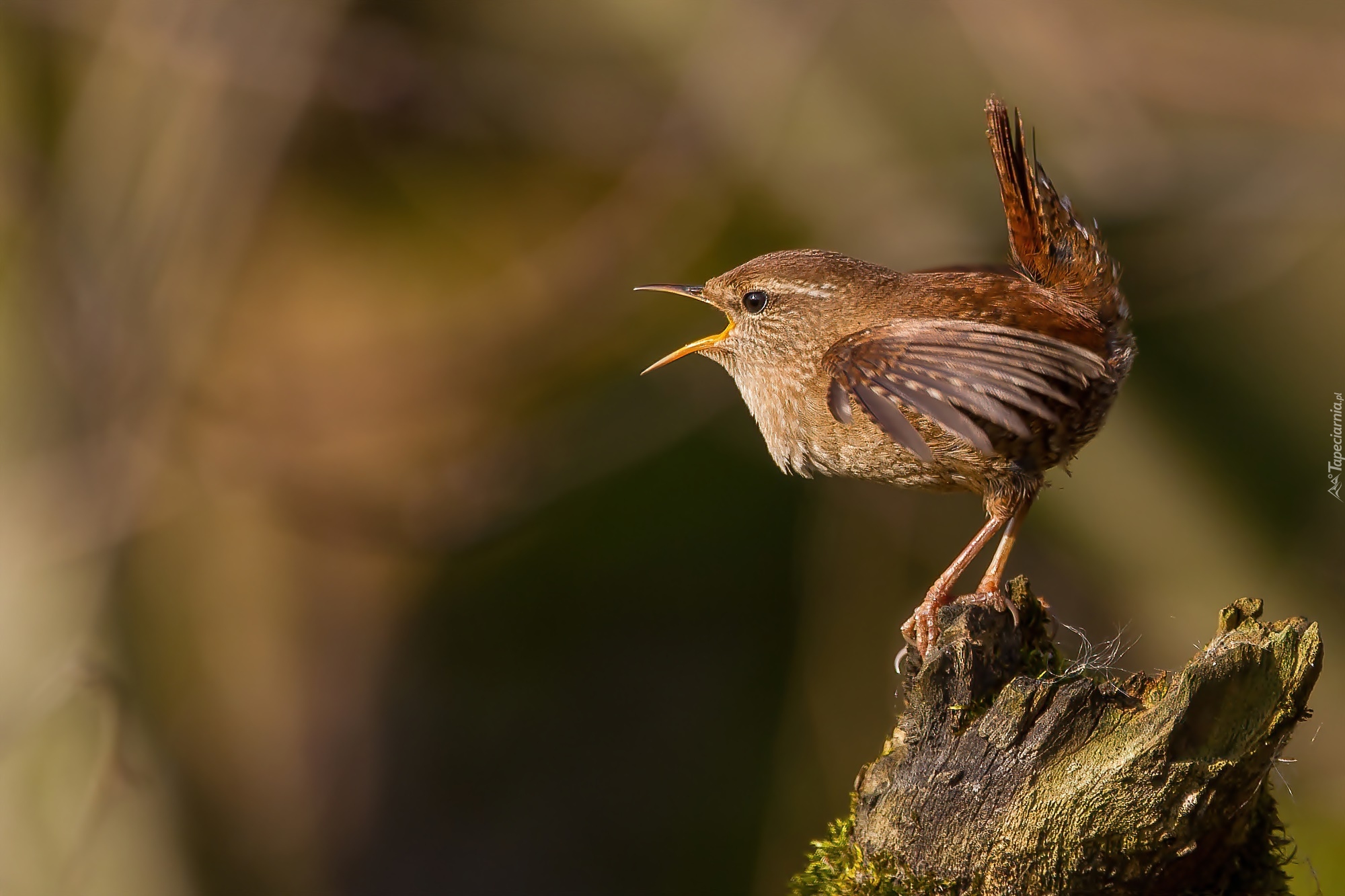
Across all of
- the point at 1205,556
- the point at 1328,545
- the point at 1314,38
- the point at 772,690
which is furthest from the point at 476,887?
the point at 1314,38

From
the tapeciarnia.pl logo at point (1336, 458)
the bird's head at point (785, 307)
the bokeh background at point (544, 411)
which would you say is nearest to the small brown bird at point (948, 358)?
the bird's head at point (785, 307)

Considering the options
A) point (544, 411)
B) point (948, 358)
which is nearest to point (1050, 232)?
point (948, 358)

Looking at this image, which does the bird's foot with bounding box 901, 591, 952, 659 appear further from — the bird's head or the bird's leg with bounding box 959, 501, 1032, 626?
the bird's head

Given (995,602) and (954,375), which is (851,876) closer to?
(995,602)

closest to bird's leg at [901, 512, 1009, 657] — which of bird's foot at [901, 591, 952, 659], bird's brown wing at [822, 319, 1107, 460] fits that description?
bird's foot at [901, 591, 952, 659]

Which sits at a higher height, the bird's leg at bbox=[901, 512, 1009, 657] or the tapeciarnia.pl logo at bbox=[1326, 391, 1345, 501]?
the tapeciarnia.pl logo at bbox=[1326, 391, 1345, 501]

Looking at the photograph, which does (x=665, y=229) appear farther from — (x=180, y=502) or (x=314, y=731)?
(x=314, y=731)
